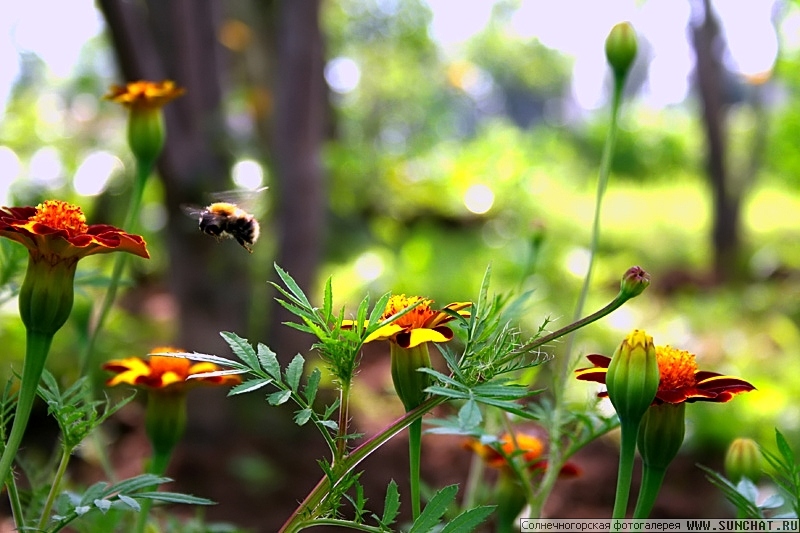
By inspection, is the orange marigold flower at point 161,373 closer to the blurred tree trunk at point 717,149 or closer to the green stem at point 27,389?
the green stem at point 27,389

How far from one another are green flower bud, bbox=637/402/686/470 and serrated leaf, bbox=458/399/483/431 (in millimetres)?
103

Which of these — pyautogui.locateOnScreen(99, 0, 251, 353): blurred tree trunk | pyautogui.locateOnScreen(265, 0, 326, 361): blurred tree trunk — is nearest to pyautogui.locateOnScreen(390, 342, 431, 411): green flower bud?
pyautogui.locateOnScreen(99, 0, 251, 353): blurred tree trunk

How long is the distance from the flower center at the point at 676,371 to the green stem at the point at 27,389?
0.25 metres

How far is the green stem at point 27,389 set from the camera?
0.96ft

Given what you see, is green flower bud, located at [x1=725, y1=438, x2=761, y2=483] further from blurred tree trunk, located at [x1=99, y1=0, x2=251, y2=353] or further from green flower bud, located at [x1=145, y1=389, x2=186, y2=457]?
blurred tree trunk, located at [x1=99, y1=0, x2=251, y2=353]

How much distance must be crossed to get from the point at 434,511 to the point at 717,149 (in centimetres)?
416

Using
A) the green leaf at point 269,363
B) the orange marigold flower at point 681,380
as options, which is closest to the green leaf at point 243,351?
the green leaf at point 269,363

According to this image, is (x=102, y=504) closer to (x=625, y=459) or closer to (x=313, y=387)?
(x=313, y=387)

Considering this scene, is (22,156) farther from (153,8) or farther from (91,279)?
(91,279)

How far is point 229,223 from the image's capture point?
0.56 metres

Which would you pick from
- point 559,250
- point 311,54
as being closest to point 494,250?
point 559,250

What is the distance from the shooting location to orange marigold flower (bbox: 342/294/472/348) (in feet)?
0.98

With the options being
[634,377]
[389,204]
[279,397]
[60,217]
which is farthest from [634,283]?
[389,204]

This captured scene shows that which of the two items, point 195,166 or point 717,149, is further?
point 717,149
